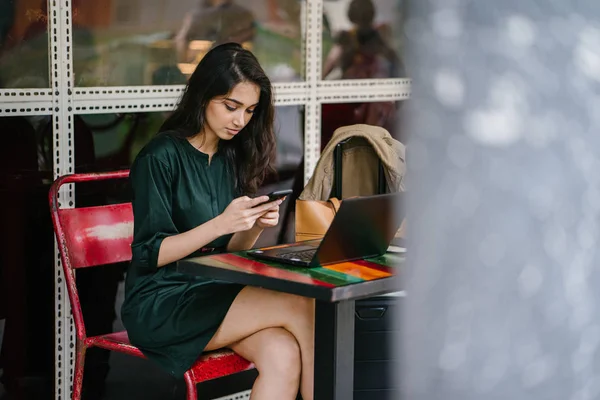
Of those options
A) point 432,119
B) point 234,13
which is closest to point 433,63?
point 432,119

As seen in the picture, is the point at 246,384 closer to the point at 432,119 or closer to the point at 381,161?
the point at 381,161

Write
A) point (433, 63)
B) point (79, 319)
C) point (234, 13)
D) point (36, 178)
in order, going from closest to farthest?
point (433, 63), point (79, 319), point (36, 178), point (234, 13)

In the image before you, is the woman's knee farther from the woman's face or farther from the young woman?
the woman's face

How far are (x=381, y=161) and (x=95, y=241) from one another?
3.29 feet

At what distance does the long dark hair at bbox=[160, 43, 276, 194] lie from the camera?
8.73 ft

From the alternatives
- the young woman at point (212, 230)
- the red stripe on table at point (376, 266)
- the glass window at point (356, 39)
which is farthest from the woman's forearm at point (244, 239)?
the glass window at point (356, 39)

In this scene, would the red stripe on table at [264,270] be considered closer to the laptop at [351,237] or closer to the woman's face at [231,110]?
the laptop at [351,237]

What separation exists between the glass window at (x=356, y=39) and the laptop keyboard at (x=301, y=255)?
1566 mm

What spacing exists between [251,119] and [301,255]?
0.72m

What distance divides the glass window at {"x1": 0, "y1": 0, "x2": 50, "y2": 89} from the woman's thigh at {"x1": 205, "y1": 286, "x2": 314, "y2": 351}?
103 centimetres

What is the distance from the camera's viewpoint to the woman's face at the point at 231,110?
2666 mm

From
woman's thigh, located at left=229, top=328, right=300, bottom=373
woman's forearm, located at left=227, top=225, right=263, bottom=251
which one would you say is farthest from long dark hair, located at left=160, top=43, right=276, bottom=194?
woman's thigh, located at left=229, top=328, right=300, bottom=373

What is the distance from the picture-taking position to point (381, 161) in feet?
10.2

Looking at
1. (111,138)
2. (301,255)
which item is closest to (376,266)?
(301,255)
